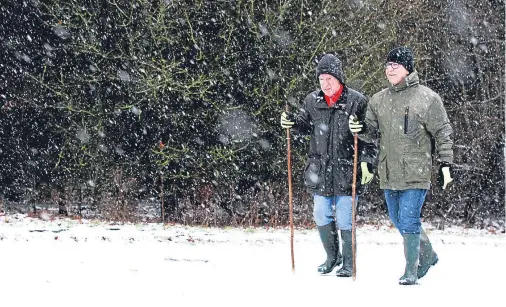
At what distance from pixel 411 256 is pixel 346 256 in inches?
26.9

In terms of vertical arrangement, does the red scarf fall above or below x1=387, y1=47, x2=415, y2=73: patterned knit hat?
below

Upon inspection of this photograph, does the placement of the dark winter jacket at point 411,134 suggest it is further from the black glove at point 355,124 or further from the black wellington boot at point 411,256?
the black wellington boot at point 411,256

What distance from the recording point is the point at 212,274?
6.73 meters

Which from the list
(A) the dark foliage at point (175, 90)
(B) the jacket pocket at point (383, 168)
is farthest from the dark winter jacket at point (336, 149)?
(A) the dark foliage at point (175, 90)

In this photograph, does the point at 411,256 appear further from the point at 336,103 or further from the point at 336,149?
the point at 336,103

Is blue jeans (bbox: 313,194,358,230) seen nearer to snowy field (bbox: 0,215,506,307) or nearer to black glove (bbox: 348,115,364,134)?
snowy field (bbox: 0,215,506,307)

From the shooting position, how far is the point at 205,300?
5422 mm

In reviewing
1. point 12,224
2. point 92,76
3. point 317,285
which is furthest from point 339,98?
point 92,76

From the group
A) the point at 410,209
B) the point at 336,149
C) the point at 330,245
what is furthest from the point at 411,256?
the point at 336,149

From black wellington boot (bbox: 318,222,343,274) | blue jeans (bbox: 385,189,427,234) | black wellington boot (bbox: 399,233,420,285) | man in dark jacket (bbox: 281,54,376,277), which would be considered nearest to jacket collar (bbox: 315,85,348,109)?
man in dark jacket (bbox: 281,54,376,277)

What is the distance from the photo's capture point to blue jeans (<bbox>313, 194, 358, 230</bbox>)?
6.79 metres

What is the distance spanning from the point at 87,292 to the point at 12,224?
7.60 meters

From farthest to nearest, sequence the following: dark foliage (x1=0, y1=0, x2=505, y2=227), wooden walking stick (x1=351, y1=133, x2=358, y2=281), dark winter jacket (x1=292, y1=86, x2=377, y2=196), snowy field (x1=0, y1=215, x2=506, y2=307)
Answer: dark foliage (x1=0, y1=0, x2=505, y2=227) < dark winter jacket (x1=292, y1=86, x2=377, y2=196) < wooden walking stick (x1=351, y1=133, x2=358, y2=281) < snowy field (x1=0, y1=215, x2=506, y2=307)

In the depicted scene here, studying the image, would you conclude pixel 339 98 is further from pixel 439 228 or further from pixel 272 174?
pixel 439 228
